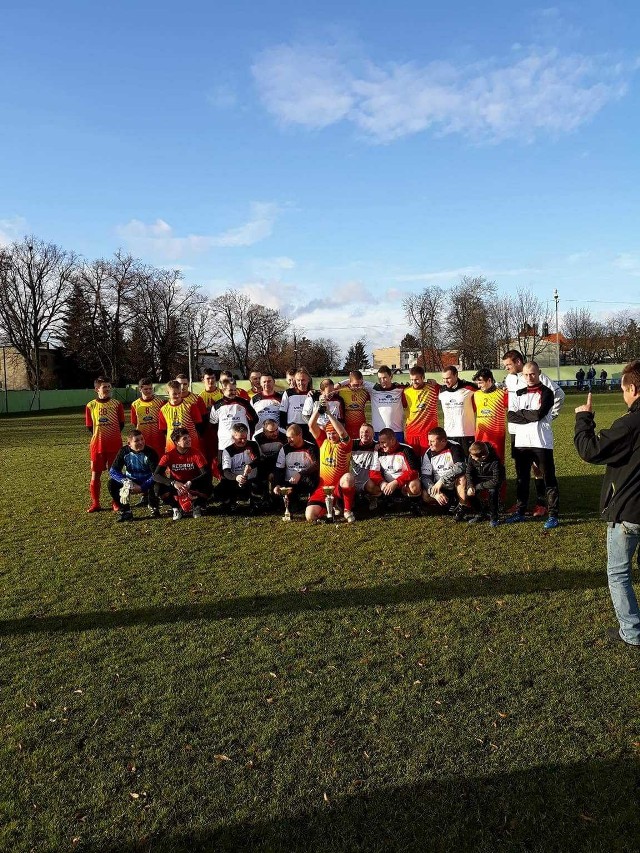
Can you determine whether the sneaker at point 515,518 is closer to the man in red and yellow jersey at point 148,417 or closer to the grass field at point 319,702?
the grass field at point 319,702

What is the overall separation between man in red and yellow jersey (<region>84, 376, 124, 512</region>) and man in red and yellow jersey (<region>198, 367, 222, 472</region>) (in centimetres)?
128

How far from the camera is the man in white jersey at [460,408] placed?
885 centimetres

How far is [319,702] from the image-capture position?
144 inches

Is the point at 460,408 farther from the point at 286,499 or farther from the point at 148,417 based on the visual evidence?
the point at 148,417

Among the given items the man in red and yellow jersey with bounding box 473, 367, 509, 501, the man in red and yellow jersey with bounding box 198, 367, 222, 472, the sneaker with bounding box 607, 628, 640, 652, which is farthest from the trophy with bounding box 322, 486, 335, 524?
the sneaker with bounding box 607, 628, 640, 652

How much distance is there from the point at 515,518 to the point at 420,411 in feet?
6.83

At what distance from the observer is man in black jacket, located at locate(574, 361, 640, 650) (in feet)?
13.1

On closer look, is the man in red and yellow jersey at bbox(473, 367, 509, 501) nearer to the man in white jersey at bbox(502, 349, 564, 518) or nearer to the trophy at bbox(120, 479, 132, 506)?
the man in white jersey at bbox(502, 349, 564, 518)

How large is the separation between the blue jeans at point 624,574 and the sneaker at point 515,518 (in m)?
3.65

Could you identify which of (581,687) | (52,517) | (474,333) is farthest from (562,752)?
(474,333)

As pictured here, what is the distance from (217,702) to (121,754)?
638 mm

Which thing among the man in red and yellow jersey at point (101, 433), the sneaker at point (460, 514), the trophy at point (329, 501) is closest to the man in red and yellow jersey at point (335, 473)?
the trophy at point (329, 501)

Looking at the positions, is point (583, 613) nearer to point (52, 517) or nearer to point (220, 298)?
point (52, 517)

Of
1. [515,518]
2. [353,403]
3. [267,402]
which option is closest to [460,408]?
[353,403]
